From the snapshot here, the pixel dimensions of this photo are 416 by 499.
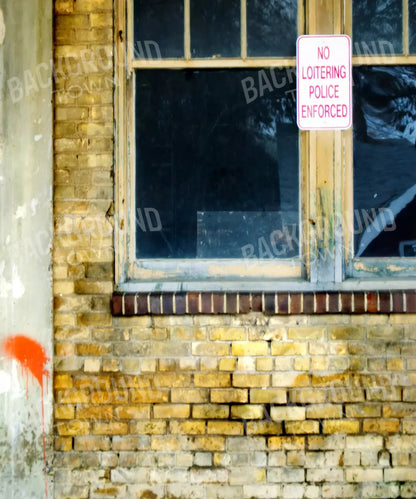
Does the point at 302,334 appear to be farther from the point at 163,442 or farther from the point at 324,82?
the point at 324,82

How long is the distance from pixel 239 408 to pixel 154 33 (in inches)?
88.8

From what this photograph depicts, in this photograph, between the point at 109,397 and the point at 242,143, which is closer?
the point at 109,397

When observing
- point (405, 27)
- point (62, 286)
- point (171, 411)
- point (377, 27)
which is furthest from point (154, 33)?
point (171, 411)

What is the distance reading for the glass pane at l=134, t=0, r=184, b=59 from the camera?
2910mm

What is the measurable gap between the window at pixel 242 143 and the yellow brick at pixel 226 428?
2.71ft

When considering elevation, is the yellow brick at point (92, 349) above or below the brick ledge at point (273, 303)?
below

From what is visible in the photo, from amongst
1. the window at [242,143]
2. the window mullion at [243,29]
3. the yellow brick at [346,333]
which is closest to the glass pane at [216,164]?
the window at [242,143]

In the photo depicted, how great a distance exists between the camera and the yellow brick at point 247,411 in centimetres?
280

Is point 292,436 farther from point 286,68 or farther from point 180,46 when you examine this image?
point 180,46

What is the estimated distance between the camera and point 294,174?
2.91m

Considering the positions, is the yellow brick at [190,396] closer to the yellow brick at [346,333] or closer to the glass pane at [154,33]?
the yellow brick at [346,333]

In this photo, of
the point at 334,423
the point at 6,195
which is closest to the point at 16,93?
the point at 6,195

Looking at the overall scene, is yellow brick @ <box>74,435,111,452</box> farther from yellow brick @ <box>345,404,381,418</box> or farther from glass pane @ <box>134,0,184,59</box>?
glass pane @ <box>134,0,184,59</box>

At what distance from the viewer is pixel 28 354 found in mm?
2795
